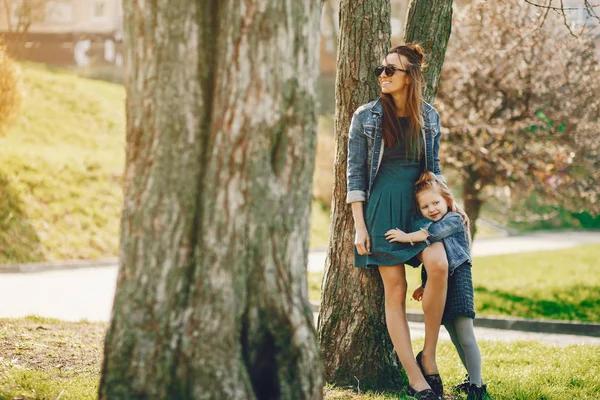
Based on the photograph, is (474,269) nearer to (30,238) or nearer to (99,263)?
(99,263)

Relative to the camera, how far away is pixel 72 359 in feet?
18.9

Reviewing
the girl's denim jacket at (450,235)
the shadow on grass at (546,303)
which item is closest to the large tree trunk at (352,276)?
the girl's denim jacket at (450,235)

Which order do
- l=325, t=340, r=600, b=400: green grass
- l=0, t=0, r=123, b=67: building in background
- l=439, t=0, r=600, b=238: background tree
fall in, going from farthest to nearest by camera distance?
l=0, t=0, r=123, b=67: building in background
l=439, t=0, r=600, b=238: background tree
l=325, t=340, r=600, b=400: green grass

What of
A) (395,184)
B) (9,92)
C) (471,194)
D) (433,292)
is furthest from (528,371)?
(9,92)

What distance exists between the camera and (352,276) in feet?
17.0

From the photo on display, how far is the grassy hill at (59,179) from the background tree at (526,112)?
26.5ft

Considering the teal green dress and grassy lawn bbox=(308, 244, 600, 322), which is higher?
the teal green dress

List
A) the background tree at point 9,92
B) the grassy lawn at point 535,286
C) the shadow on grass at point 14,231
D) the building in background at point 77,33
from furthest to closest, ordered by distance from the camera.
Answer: the building in background at point 77,33, the background tree at point 9,92, the shadow on grass at point 14,231, the grassy lawn at point 535,286

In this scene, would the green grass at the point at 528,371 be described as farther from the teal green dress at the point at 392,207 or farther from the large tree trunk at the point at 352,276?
the teal green dress at the point at 392,207

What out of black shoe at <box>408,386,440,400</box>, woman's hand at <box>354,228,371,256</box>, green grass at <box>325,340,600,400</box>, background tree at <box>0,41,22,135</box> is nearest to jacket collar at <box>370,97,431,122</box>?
woman's hand at <box>354,228,371,256</box>

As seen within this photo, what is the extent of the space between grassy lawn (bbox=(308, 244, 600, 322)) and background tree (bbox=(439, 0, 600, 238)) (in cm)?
163

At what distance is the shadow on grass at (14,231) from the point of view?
14258mm

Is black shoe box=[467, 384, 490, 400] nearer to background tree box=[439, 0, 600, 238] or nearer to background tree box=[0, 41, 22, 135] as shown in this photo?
background tree box=[439, 0, 600, 238]

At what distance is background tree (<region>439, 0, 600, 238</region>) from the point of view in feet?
40.3
